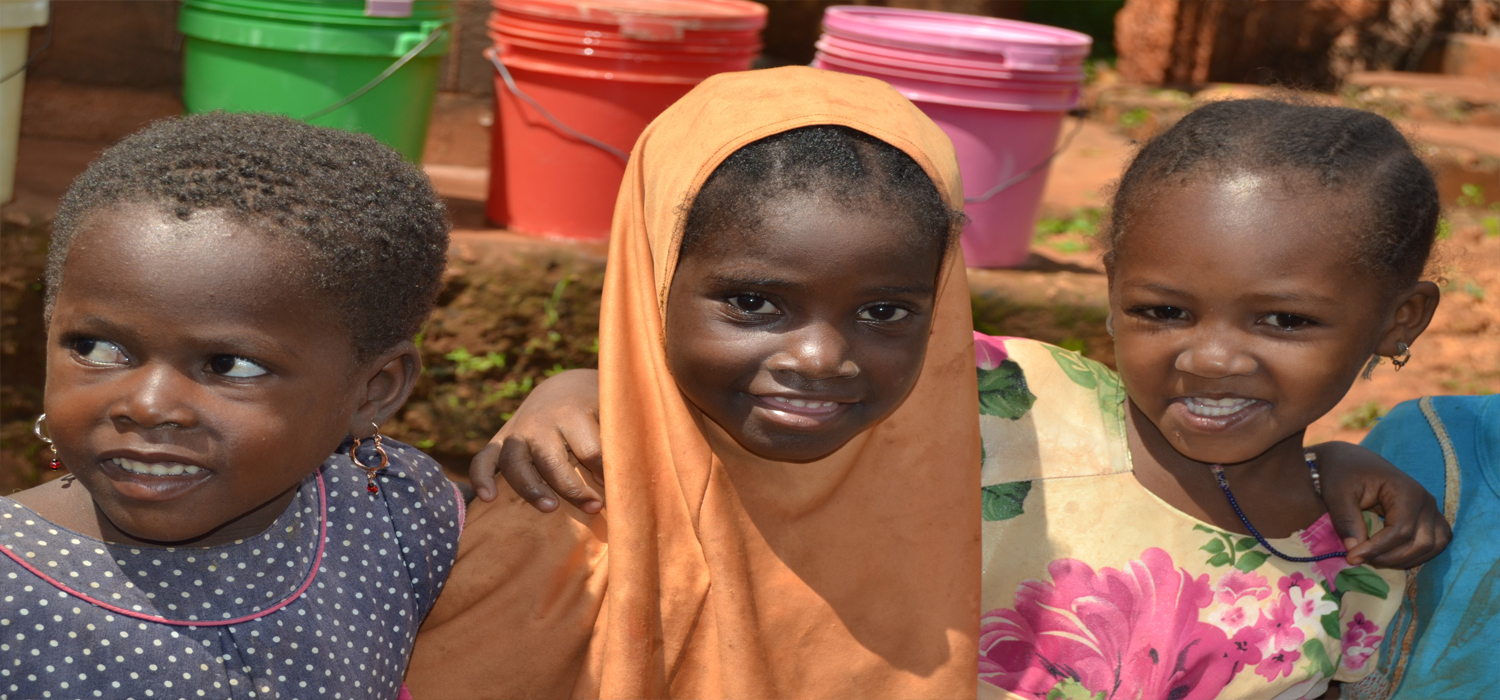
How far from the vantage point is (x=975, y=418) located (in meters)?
1.95

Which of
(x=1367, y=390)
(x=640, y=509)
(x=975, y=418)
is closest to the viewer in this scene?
(x=640, y=509)

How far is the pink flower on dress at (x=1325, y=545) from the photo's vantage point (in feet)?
6.55

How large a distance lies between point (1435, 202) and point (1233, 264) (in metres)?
0.41

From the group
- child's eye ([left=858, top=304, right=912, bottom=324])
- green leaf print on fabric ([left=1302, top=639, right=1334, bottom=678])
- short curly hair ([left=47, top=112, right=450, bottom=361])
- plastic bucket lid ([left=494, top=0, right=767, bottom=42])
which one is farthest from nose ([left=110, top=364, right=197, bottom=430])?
plastic bucket lid ([left=494, top=0, right=767, bottom=42])

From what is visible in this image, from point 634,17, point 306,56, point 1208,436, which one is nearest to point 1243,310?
point 1208,436

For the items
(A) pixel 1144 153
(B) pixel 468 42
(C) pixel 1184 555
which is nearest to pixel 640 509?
(C) pixel 1184 555

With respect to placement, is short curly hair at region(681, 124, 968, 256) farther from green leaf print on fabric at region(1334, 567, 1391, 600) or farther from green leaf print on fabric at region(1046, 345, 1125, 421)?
green leaf print on fabric at region(1334, 567, 1391, 600)

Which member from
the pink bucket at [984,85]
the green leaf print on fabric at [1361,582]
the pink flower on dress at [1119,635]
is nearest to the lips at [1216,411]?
the pink flower on dress at [1119,635]

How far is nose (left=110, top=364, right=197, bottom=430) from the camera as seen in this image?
Result: 1.36 meters

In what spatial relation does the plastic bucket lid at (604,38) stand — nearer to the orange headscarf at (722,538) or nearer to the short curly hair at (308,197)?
the orange headscarf at (722,538)

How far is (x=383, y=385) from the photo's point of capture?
1646mm

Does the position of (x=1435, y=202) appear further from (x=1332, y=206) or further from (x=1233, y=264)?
(x=1233, y=264)

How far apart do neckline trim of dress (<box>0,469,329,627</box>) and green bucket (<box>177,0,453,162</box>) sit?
2323 mm

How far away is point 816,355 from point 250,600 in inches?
29.7
